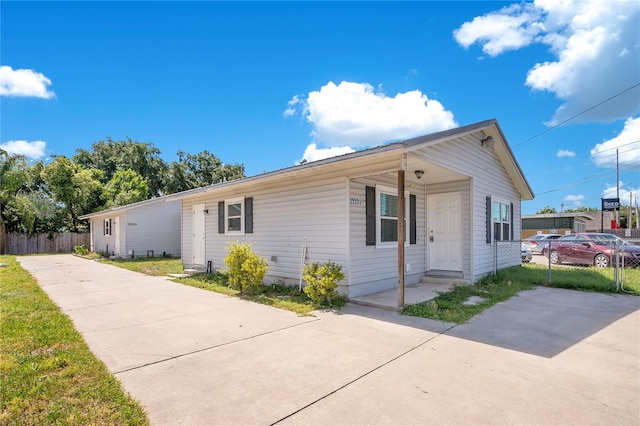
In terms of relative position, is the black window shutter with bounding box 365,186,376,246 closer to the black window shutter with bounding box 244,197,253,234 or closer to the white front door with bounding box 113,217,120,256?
the black window shutter with bounding box 244,197,253,234

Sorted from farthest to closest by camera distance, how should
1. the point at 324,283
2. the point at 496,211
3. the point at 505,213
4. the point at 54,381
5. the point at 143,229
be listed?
the point at 143,229 → the point at 505,213 → the point at 496,211 → the point at 324,283 → the point at 54,381

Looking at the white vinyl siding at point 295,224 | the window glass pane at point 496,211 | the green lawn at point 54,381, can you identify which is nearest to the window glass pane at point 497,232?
the window glass pane at point 496,211

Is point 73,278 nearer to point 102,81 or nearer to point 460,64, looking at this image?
point 102,81

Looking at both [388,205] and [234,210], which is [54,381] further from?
[234,210]

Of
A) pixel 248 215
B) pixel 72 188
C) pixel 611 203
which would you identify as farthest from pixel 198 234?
pixel 611 203

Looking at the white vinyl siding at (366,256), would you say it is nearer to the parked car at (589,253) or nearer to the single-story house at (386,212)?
the single-story house at (386,212)

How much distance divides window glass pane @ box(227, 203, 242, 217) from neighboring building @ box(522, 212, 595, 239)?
25981 millimetres

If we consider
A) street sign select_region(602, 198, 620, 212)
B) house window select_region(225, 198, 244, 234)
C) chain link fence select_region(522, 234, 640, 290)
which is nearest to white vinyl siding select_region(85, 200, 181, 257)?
house window select_region(225, 198, 244, 234)

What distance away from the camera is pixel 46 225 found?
23547 millimetres

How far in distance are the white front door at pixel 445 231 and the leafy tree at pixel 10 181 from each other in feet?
85.1

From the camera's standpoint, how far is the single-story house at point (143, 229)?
57.9 ft

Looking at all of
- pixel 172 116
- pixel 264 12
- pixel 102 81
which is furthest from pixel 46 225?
pixel 264 12

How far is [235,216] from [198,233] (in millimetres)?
2592

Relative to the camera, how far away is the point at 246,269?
7.31 meters
